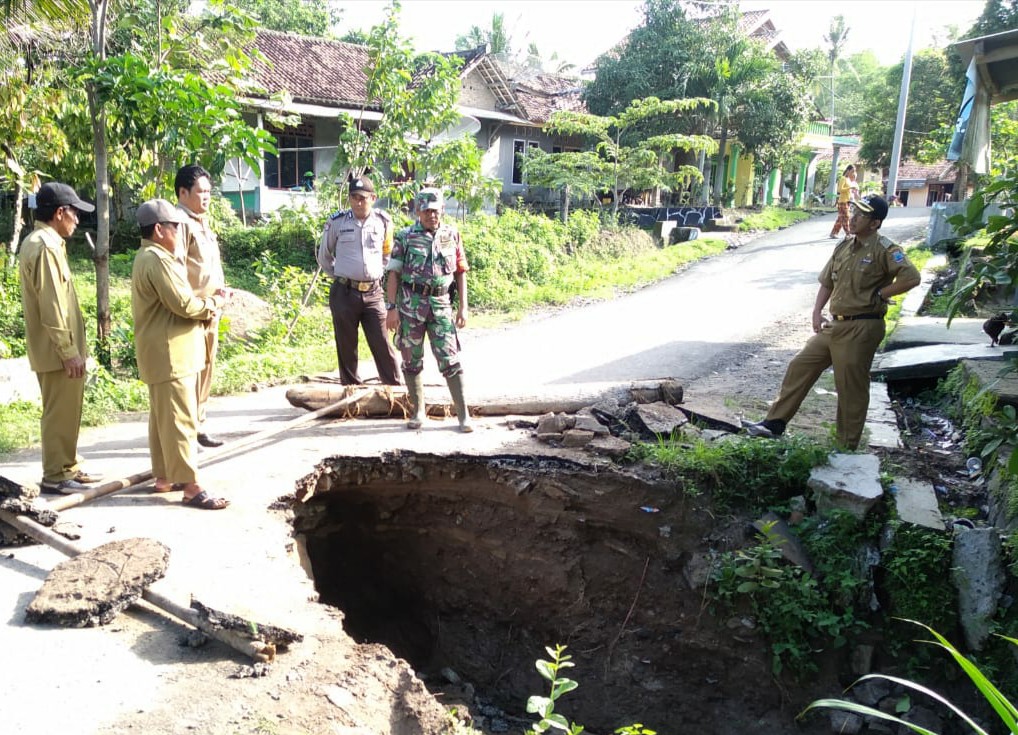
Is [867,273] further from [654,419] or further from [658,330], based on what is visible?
[658,330]

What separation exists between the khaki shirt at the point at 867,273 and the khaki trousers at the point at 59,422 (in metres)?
4.96

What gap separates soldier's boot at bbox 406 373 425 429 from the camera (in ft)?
18.9

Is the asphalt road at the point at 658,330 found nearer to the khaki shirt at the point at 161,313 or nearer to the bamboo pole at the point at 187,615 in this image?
the khaki shirt at the point at 161,313

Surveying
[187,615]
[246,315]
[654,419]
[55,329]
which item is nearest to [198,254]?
[55,329]

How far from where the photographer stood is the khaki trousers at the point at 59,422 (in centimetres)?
449

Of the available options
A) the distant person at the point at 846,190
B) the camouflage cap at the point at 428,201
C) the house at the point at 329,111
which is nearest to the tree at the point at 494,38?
the house at the point at 329,111

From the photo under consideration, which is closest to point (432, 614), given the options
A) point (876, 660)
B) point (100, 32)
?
point (876, 660)

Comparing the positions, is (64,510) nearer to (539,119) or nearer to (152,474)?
(152,474)

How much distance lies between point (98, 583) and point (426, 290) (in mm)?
2865

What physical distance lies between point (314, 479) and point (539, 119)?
1941 cm

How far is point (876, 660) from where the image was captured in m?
4.50

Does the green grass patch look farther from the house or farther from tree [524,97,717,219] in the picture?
the house

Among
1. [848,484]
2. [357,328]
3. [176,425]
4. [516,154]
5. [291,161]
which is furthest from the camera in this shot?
[516,154]

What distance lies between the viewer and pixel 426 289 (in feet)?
17.9
